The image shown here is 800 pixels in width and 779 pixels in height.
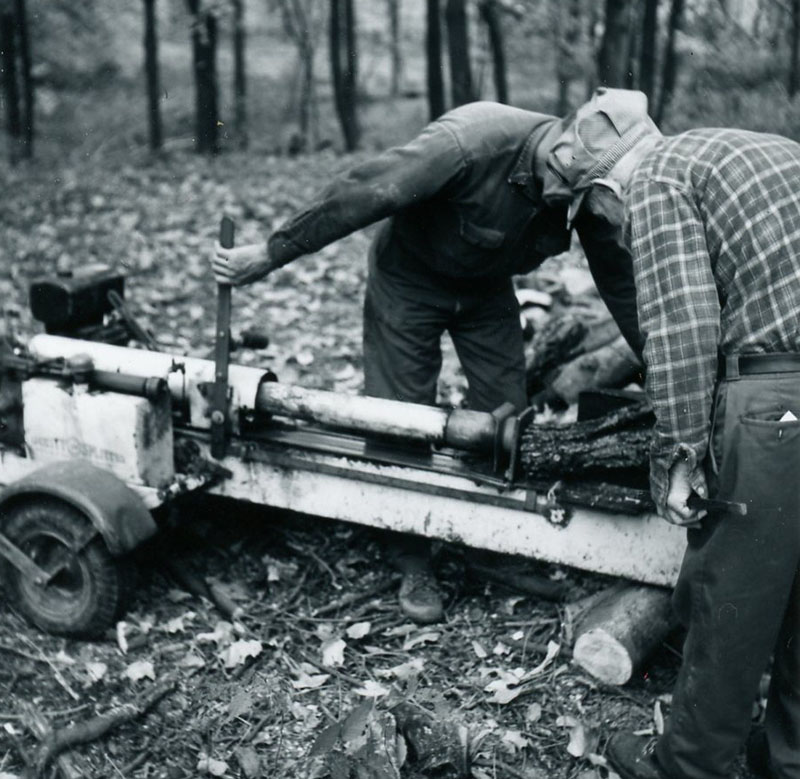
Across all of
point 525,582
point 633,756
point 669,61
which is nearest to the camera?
point 633,756

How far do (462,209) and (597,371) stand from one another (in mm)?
1513

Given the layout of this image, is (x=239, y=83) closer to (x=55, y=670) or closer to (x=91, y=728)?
(x=55, y=670)

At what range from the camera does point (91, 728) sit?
3.40 metres

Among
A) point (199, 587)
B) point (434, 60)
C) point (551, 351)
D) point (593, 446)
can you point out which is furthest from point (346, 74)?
point (593, 446)

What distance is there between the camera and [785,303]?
8.72 feet

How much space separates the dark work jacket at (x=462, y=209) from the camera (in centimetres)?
360

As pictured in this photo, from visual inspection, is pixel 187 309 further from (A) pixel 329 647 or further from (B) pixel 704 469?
(B) pixel 704 469

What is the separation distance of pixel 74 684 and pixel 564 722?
5.82 feet

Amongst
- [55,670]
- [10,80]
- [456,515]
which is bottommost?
[55,670]

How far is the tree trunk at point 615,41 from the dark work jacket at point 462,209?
767 cm

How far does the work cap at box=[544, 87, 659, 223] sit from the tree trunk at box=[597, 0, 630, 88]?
27.7 ft

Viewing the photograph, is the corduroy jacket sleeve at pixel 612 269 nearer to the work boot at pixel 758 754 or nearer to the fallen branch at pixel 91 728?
the work boot at pixel 758 754

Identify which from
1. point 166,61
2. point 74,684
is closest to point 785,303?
point 74,684

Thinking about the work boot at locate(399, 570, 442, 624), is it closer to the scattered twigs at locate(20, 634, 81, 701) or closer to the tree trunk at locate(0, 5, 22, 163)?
the scattered twigs at locate(20, 634, 81, 701)
